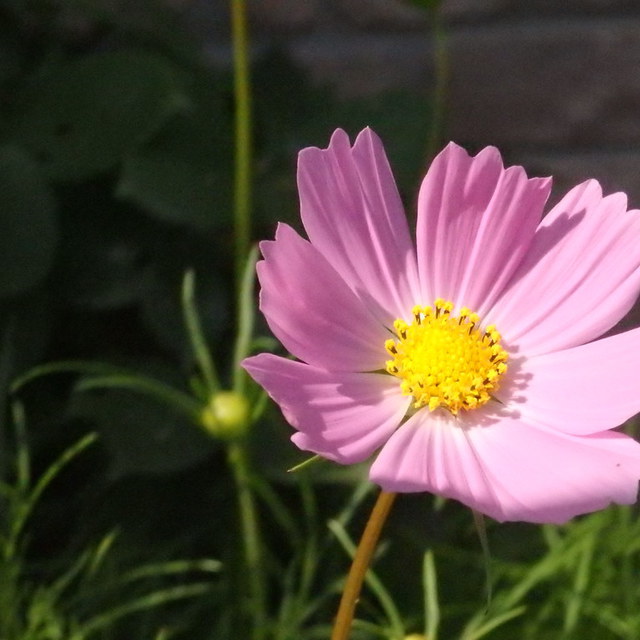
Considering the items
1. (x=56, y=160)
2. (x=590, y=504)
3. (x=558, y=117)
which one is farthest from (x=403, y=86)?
(x=590, y=504)

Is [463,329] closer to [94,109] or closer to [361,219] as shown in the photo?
[361,219]

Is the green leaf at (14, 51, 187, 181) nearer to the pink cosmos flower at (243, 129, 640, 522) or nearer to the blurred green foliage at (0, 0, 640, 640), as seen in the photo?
the blurred green foliage at (0, 0, 640, 640)

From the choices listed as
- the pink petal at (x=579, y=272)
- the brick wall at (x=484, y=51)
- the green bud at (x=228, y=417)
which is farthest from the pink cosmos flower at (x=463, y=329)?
the brick wall at (x=484, y=51)

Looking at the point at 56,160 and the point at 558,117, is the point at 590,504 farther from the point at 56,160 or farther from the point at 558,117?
the point at 558,117

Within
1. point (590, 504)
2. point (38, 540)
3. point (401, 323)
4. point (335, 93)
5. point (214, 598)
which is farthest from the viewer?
point (335, 93)

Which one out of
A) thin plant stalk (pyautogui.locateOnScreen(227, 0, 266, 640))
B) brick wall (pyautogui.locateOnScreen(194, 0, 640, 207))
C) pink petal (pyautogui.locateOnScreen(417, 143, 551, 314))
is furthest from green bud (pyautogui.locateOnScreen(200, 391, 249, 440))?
brick wall (pyautogui.locateOnScreen(194, 0, 640, 207))

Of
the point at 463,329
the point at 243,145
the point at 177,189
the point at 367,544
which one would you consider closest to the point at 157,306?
the point at 177,189
